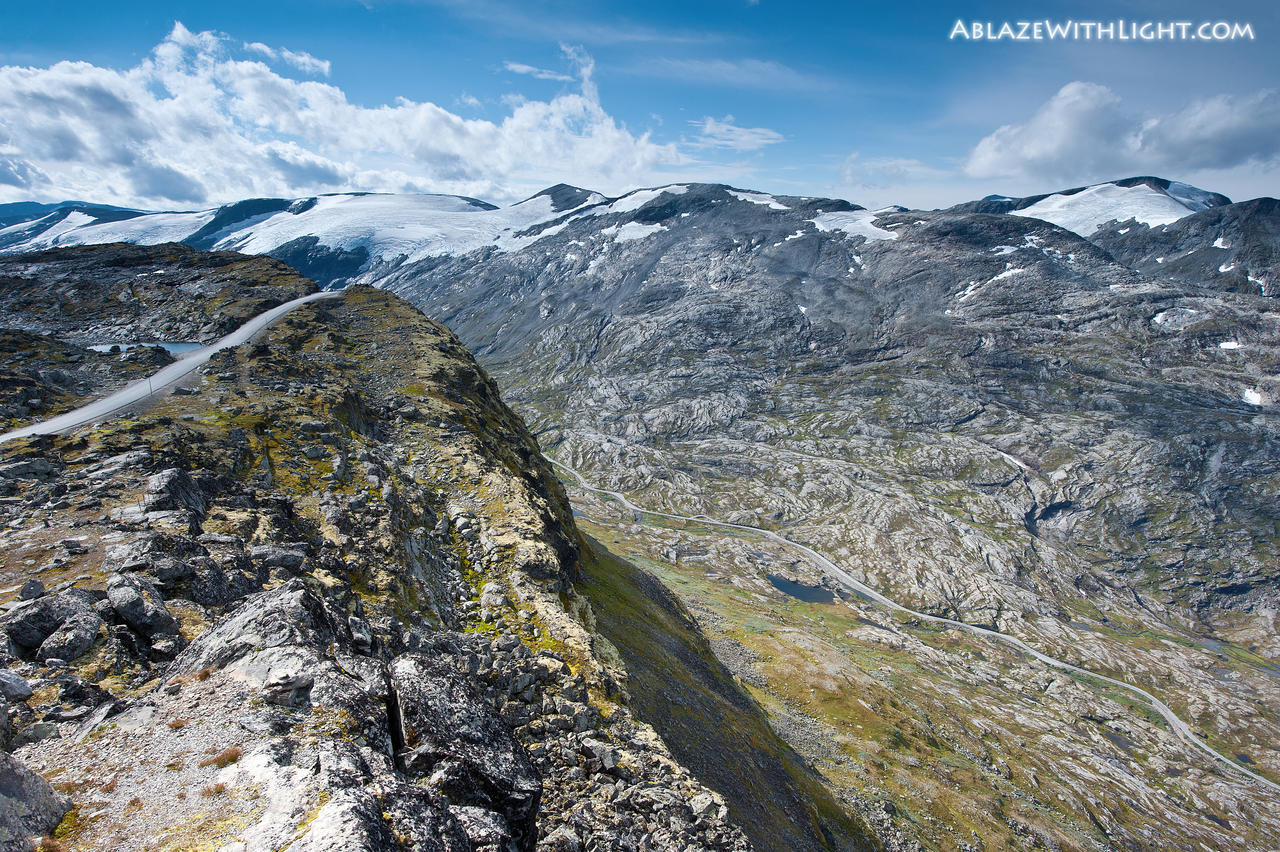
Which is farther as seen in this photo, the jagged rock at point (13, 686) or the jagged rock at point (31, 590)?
the jagged rock at point (31, 590)

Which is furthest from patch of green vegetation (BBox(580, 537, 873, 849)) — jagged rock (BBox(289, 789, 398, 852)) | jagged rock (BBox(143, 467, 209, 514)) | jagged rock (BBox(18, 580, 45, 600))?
jagged rock (BBox(18, 580, 45, 600))

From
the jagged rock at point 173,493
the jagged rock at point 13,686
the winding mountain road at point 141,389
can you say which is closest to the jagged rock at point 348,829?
the jagged rock at point 13,686

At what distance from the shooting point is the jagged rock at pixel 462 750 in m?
15.5

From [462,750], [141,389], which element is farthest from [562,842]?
[141,389]

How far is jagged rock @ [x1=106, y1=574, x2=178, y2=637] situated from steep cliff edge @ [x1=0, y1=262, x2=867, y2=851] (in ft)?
0.24

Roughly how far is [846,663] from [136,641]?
134m

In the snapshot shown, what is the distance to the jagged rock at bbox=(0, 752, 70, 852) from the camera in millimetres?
10078

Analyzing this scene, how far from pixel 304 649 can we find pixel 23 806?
6.34m

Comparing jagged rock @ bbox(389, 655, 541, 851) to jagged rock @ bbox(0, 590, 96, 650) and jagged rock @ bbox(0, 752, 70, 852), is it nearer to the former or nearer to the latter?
jagged rock @ bbox(0, 752, 70, 852)

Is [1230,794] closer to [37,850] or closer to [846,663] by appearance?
[846,663]

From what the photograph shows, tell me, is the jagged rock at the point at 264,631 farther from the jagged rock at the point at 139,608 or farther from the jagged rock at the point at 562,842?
the jagged rock at the point at 562,842

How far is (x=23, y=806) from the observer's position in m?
10.5

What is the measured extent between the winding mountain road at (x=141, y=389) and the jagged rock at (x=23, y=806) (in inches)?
1291

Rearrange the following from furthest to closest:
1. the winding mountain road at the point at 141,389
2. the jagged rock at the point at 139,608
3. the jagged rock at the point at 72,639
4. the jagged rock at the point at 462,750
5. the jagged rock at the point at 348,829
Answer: the winding mountain road at the point at 141,389
the jagged rock at the point at 139,608
the jagged rock at the point at 72,639
the jagged rock at the point at 462,750
the jagged rock at the point at 348,829
